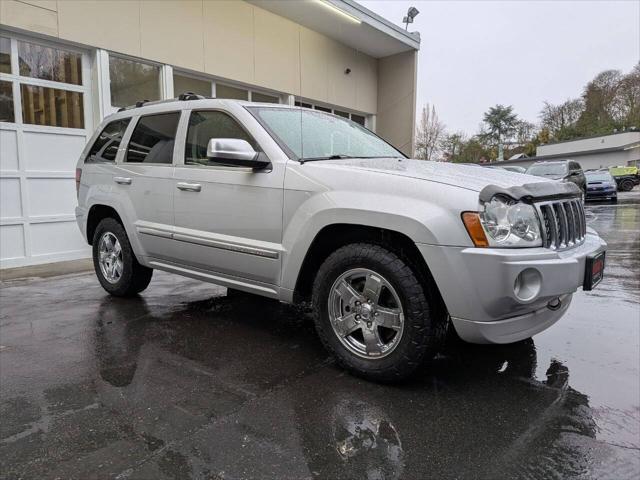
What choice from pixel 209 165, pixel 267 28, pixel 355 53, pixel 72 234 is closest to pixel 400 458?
pixel 209 165

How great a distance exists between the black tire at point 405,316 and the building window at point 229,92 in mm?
8347

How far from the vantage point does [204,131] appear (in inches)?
161

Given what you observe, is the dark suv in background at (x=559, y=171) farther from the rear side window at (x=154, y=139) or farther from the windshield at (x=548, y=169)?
the rear side window at (x=154, y=139)

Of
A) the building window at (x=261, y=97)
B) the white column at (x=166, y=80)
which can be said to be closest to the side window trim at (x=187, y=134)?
the white column at (x=166, y=80)

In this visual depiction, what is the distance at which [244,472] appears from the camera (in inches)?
84.6

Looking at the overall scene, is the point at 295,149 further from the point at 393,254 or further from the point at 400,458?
the point at 400,458

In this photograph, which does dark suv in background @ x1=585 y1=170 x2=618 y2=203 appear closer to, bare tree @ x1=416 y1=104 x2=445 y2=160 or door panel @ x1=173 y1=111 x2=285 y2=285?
door panel @ x1=173 y1=111 x2=285 y2=285

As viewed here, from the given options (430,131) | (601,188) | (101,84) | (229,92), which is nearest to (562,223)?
(101,84)

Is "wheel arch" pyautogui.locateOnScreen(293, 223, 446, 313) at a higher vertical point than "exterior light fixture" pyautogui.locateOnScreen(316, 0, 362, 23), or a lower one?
lower

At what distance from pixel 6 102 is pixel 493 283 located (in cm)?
767

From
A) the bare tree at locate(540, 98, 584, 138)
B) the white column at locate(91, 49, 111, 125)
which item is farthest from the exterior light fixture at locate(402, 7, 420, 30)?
the bare tree at locate(540, 98, 584, 138)

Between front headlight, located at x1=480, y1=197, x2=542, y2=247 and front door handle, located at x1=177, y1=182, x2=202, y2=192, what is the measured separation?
2.31 metres

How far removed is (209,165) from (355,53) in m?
11.7

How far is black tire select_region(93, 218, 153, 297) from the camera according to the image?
4852mm
